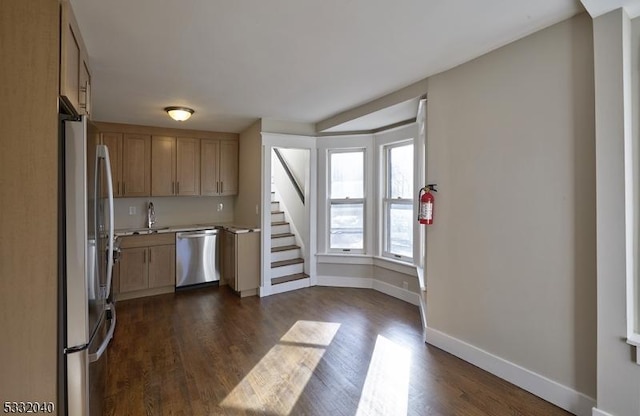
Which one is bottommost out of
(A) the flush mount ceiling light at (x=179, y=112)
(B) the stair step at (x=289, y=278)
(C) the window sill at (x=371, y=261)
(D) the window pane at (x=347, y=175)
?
(B) the stair step at (x=289, y=278)

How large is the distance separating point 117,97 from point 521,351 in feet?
14.3

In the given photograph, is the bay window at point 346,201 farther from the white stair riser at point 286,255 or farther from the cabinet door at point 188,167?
the cabinet door at point 188,167

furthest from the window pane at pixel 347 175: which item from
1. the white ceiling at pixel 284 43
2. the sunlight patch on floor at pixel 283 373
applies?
the sunlight patch on floor at pixel 283 373

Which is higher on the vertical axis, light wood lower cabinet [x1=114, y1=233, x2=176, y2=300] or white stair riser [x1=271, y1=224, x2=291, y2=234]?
white stair riser [x1=271, y1=224, x2=291, y2=234]

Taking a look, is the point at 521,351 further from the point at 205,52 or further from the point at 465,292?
the point at 205,52

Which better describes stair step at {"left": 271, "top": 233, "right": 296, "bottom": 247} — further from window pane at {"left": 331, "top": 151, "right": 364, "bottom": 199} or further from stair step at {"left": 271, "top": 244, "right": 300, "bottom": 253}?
window pane at {"left": 331, "top": 151, "right": 364, "bottom": 199}

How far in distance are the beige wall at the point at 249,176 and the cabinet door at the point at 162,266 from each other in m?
1.16

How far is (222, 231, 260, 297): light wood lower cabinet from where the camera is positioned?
14.6 ft

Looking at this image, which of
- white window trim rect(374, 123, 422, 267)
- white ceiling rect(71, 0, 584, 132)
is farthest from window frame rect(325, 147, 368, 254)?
white ceiling rect(71, 0, 584, 132)

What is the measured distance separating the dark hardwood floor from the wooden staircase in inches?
34.1

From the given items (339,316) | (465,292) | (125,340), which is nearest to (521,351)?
(465,292)

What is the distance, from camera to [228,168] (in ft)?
17.6

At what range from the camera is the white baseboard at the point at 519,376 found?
2.04 meters

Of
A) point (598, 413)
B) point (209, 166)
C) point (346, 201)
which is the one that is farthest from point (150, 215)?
point (598, 413)
